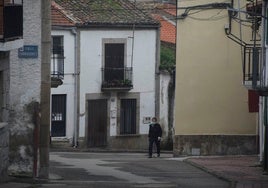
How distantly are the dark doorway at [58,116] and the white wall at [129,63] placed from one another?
0.93 meters

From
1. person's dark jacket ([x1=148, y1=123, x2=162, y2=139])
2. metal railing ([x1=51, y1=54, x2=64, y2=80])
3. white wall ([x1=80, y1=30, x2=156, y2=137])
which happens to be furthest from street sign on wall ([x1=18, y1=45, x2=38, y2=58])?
white wall ([x1=80, y1=30, x2=156, y2=137])

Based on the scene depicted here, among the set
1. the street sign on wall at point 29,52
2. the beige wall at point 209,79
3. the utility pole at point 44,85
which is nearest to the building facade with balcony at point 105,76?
the beige wall at point 209,79

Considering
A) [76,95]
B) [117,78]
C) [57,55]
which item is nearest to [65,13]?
[57,55]

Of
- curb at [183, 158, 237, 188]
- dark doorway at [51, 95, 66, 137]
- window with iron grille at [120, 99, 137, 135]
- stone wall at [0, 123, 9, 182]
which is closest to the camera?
stone wall at [0, 123, 9, 182]

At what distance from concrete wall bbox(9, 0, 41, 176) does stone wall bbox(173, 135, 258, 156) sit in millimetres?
13667

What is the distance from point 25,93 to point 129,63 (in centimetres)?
2176

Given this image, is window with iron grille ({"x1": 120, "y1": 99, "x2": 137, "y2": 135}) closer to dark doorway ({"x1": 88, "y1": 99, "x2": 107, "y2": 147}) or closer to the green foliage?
dark doorway ({"x1": 88, "y1": 99, "x2": 107, "y2": 147})

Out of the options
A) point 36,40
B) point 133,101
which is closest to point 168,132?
point 133,101

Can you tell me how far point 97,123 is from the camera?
3938 centimetres

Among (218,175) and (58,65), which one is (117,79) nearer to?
(58,65)

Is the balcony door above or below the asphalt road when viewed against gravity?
above

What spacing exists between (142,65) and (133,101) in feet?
6.39

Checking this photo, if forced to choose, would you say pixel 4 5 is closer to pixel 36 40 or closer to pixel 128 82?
pixel 36 40

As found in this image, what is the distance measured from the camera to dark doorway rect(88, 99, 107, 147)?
129 feet
